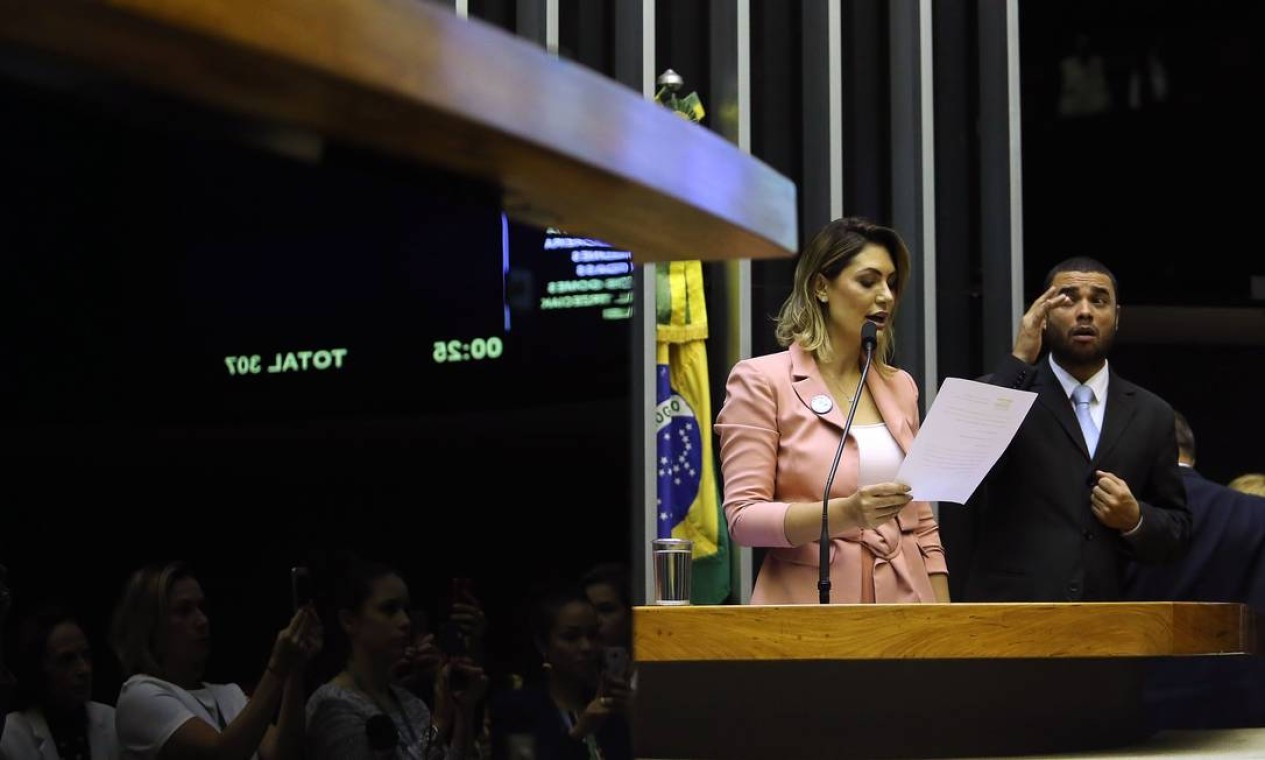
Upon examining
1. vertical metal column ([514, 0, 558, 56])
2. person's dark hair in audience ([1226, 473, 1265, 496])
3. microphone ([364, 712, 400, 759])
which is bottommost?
microphone ([364, 712, 400, 759])

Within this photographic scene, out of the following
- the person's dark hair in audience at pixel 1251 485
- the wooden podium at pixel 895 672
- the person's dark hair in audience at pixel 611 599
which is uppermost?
the person's dark hair in audience at pixel 1251 485

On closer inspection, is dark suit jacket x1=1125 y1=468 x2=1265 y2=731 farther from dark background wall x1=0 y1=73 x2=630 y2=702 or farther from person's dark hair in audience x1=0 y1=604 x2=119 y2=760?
person's dark hair in audience x1=0 y1=604 x2=119 y2=760

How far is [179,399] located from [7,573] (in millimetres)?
78

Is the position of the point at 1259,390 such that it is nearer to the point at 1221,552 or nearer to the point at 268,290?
the point at 1221,552

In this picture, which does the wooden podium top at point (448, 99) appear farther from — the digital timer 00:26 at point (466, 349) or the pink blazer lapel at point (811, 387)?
the pink blazer lapel at point (811, 387)

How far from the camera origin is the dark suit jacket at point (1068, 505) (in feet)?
9.72

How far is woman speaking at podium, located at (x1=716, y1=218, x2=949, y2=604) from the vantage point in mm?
2570

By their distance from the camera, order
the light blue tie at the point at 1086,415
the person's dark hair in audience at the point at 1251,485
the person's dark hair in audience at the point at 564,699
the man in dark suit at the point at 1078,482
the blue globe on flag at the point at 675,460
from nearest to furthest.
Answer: the person's dark hair in audience at the point at 564,699, the man in dark suit at the point at 1078,482, the light blue tie at the point at 1086,415, the blue globe on flag at the point at 675,460, the person's dark hair in audience at the point at 1251,485

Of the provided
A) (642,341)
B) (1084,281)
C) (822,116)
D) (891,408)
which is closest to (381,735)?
(891,408)

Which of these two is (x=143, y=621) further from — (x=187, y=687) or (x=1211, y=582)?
(x=1211, y=582)

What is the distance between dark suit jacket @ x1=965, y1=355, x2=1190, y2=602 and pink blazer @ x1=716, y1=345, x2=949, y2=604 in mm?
373

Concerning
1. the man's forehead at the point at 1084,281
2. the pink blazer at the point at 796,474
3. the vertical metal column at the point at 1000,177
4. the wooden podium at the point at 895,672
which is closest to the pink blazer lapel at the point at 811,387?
the pink blazer at the point at 796,474

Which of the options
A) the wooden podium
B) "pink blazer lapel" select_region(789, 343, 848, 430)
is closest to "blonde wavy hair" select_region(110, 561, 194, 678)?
the wooden podium

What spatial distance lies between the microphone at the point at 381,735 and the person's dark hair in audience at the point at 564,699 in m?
Result: 0.05
